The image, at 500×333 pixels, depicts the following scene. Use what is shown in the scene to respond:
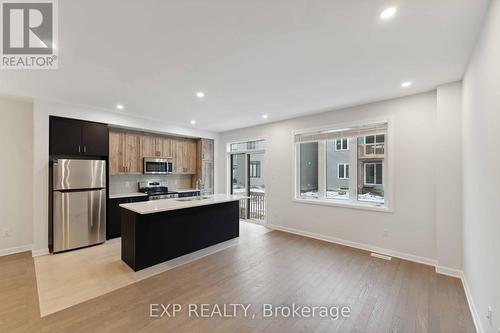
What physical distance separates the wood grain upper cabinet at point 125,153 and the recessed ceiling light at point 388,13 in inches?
205

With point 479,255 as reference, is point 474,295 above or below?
below

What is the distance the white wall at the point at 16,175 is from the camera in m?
3.77

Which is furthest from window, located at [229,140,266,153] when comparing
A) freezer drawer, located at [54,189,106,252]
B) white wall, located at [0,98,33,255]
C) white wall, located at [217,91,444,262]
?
white wall, located at [0,98,33,255]

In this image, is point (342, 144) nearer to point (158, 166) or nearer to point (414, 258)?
point (414, 258)

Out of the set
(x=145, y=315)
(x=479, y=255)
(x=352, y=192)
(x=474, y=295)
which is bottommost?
(x=145, y=315)

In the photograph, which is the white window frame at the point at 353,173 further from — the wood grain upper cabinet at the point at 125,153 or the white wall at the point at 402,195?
the wood grain upper cabinet at the point at 125,153

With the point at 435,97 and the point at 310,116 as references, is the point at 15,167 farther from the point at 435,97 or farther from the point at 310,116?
the point at 435,97

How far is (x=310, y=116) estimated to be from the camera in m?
4.78

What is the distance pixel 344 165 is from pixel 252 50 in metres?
3.12

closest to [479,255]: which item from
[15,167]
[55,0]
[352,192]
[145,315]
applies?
[352,192]

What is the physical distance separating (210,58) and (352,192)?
354 centimetres

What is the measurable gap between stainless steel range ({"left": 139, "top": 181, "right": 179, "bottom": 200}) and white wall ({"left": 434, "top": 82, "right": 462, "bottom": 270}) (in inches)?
212

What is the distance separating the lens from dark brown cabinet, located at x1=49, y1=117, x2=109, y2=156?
3.86 meters

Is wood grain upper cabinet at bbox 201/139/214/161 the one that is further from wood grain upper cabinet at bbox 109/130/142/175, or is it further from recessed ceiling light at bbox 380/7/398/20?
recessed ceiling light at bbox 380/7/398/20
